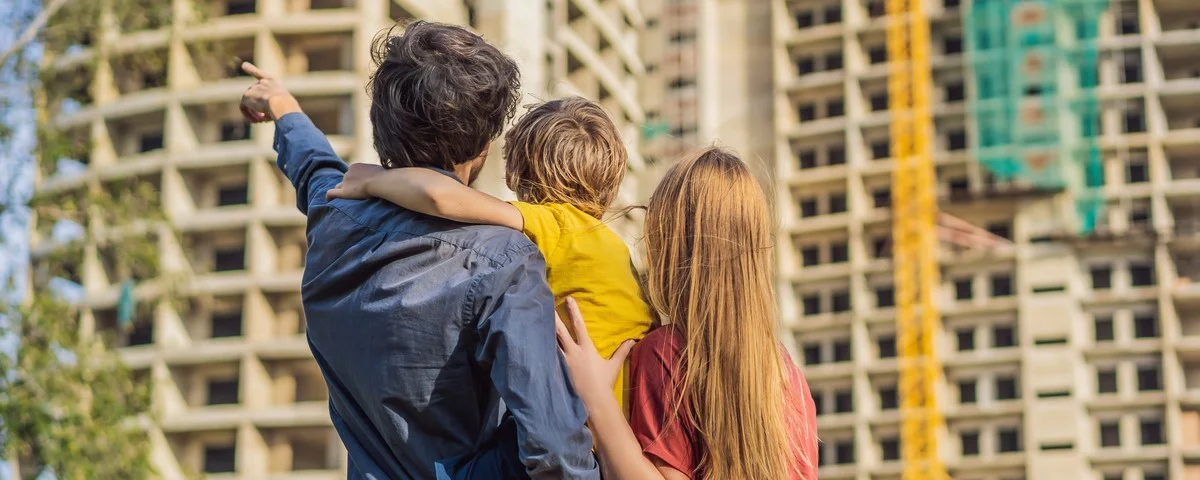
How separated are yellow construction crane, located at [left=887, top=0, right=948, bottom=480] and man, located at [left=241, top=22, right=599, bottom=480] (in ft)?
131

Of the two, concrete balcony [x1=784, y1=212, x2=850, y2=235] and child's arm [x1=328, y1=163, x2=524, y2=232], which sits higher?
concrete balcony [x1=784, y1=212, x2=850, y2=235]

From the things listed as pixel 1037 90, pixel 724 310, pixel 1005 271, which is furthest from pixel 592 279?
pixel 1037 90

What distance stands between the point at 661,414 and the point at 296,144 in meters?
1.09

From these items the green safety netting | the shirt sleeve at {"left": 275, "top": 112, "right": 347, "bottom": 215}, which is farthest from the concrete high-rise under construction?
the shirt sleeve at {"left": 275, "top": 112, "right": 347, "bottom": 215}

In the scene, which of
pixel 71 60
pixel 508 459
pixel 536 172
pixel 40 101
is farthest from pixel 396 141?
pixel 71 60

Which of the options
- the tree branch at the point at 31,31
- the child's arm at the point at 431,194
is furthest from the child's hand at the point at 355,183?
the tree branch at the point at 31,31

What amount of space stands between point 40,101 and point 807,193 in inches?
1230

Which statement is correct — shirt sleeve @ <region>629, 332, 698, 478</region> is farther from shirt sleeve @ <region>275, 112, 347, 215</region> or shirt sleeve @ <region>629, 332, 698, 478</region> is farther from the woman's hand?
shirt sleeve @ <region>275, 112, 347, 215</region>

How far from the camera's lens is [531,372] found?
2936mm

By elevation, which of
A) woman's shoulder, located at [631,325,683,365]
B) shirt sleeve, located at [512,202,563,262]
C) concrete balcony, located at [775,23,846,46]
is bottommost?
woman's shoulder, located at [631,325,683,365]

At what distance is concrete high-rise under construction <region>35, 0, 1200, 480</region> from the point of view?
2858 cm

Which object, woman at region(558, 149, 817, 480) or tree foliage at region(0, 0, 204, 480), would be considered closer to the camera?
woman at region(558, 149, 817, 480)

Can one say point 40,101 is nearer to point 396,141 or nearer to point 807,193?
point 396,141

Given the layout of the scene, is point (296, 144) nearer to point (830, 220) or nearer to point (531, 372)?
point (531, 372)
